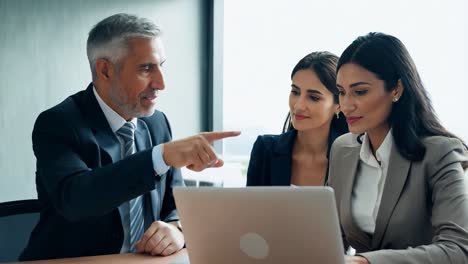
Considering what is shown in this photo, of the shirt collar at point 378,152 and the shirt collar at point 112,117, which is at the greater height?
the shirt collar at point 112,117

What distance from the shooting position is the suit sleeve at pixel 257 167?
3.03 meters

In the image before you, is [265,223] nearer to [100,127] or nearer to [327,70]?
[100,127]

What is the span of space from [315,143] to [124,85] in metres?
1.08

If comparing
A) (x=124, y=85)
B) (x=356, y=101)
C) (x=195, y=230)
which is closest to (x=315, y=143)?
(x=356, y=101)

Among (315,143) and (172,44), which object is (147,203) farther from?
(172,44)

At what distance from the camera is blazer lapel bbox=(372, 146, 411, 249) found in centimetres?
204

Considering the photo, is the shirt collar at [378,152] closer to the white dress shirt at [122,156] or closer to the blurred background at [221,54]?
the white dress shirt at [122,156]

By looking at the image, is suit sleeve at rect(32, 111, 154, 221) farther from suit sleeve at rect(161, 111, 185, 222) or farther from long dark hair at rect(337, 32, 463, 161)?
long dark hair at rect(337, 32, 463, 161)

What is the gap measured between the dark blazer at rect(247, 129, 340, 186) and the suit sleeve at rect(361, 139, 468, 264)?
1.03m

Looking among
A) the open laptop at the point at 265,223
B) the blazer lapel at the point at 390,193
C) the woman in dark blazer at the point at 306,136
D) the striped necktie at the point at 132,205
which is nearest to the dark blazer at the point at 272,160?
the woman in dark blazer at the point at 306,136

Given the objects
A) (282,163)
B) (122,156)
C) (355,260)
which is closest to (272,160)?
(282,163)

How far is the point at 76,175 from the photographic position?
6.64 ft

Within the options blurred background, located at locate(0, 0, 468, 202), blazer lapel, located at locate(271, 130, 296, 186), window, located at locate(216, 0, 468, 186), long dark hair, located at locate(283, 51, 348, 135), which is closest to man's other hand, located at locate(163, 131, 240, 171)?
blazer lapel, located at locate(271, 130, 296, 186)

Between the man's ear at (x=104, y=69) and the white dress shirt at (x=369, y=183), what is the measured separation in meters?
0.99
